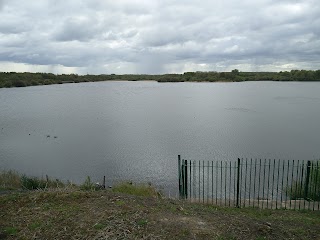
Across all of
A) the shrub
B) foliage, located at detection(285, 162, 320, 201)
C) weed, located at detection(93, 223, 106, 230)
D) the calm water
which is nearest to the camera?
weed, located at detection(93, 223, 106, 230)

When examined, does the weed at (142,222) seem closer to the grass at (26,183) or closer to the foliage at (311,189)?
the grass at (26,183)

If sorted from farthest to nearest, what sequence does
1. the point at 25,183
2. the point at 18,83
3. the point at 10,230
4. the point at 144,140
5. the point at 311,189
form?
the point at 18,83 → the point at 144,140 → the point at 25,183 → the point at 311,189 → the point at 10,230

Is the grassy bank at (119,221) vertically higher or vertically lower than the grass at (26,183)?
higher

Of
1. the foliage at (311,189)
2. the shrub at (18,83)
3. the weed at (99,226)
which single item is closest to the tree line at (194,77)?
the shrub at (18,83)

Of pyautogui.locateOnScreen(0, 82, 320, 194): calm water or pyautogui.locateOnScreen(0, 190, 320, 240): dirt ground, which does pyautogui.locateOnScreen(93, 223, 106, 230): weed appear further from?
pyautogui.locateOnScreen(0, 82, 320, 194): calm water

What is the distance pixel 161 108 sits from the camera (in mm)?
45156

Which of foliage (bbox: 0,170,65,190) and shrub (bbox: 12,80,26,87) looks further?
shrub (bbox: 12,80,26,87)

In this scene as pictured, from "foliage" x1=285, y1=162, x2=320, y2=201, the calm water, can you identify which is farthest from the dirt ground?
the calm water

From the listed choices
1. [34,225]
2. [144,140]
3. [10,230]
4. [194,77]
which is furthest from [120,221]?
[194,77]

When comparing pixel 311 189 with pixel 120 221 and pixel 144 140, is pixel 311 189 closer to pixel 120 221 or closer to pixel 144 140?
pixel 120 221

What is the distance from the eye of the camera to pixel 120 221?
6.53 meters

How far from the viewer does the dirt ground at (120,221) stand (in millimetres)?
6172

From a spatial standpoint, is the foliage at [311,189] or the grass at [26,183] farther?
the grass at [26,183]

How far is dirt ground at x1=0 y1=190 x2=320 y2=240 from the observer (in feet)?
20.2
